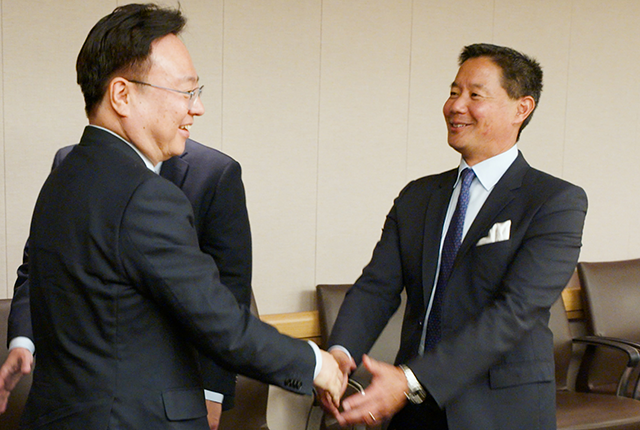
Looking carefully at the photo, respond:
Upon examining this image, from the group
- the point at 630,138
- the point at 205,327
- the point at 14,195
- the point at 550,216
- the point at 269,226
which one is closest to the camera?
the point at 205,327

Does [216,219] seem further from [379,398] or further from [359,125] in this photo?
[359,125]

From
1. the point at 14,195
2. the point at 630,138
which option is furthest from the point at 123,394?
the point at 630,138

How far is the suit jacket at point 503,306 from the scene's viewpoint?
209 cm

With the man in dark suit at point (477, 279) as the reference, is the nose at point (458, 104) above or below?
above

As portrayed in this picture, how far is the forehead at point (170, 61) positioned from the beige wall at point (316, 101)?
5.89 ft

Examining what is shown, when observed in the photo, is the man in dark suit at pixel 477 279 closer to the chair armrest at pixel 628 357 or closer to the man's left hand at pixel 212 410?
the man's left hand at pixel 212 410

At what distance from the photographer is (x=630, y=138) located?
4.91m

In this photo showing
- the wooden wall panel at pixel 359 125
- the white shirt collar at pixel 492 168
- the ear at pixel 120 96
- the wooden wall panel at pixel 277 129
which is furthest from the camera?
the wooden wall panel at pixel 359 125

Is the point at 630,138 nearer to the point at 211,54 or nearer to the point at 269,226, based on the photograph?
the point at 269,226

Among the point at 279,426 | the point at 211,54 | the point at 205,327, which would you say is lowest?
the point at 279,426

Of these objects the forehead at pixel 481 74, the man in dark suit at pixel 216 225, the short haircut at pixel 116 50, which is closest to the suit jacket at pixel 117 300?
the short haircut at pixel 116 50

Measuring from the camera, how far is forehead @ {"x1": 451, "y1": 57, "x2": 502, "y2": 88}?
2.40 metres

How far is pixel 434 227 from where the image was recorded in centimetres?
234

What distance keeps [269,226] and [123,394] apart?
7.64ft
